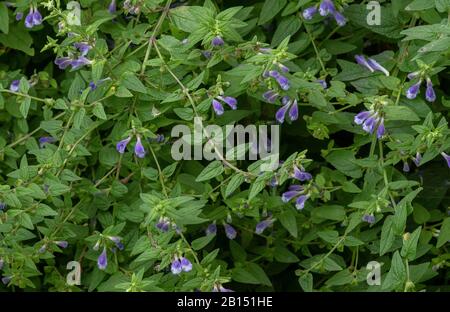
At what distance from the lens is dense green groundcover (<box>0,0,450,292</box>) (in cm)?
299

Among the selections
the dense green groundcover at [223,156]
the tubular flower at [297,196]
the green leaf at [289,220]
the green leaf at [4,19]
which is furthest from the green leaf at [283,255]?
the green leaf at [4,19]

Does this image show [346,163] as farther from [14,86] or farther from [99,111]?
[14,86]

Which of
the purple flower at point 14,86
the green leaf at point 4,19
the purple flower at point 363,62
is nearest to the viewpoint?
the purple flower at point 363,62

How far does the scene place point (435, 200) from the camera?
140 inches

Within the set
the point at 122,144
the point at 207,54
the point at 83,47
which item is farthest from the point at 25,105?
the point at 207,54

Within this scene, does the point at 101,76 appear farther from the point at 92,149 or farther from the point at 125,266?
the point at 125,266

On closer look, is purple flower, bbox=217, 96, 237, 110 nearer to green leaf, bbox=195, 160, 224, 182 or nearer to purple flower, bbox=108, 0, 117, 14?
green leaf, bbox=195, 160, 224, 182

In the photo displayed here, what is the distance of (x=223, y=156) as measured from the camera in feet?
9.87

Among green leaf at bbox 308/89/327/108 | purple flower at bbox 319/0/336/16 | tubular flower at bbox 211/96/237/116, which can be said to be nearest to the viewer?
tubular flower at bbox 211/96/237/116

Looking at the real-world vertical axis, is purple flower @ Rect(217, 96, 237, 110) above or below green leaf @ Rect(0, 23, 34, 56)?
below

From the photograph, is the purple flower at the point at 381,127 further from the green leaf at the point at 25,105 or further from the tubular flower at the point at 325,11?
the green leaf at the point at 25,105

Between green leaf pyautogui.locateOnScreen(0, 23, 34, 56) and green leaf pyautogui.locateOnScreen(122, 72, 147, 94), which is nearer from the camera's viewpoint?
green leaf pyautogui.locateOnScreen(122, 72, 147, 94)

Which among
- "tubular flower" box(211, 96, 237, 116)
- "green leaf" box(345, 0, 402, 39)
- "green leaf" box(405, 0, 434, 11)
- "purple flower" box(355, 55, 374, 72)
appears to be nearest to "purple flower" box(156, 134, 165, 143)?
"tubular flower" box(211, 96, 237, 116)

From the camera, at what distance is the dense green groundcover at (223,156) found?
2992 millimetres
